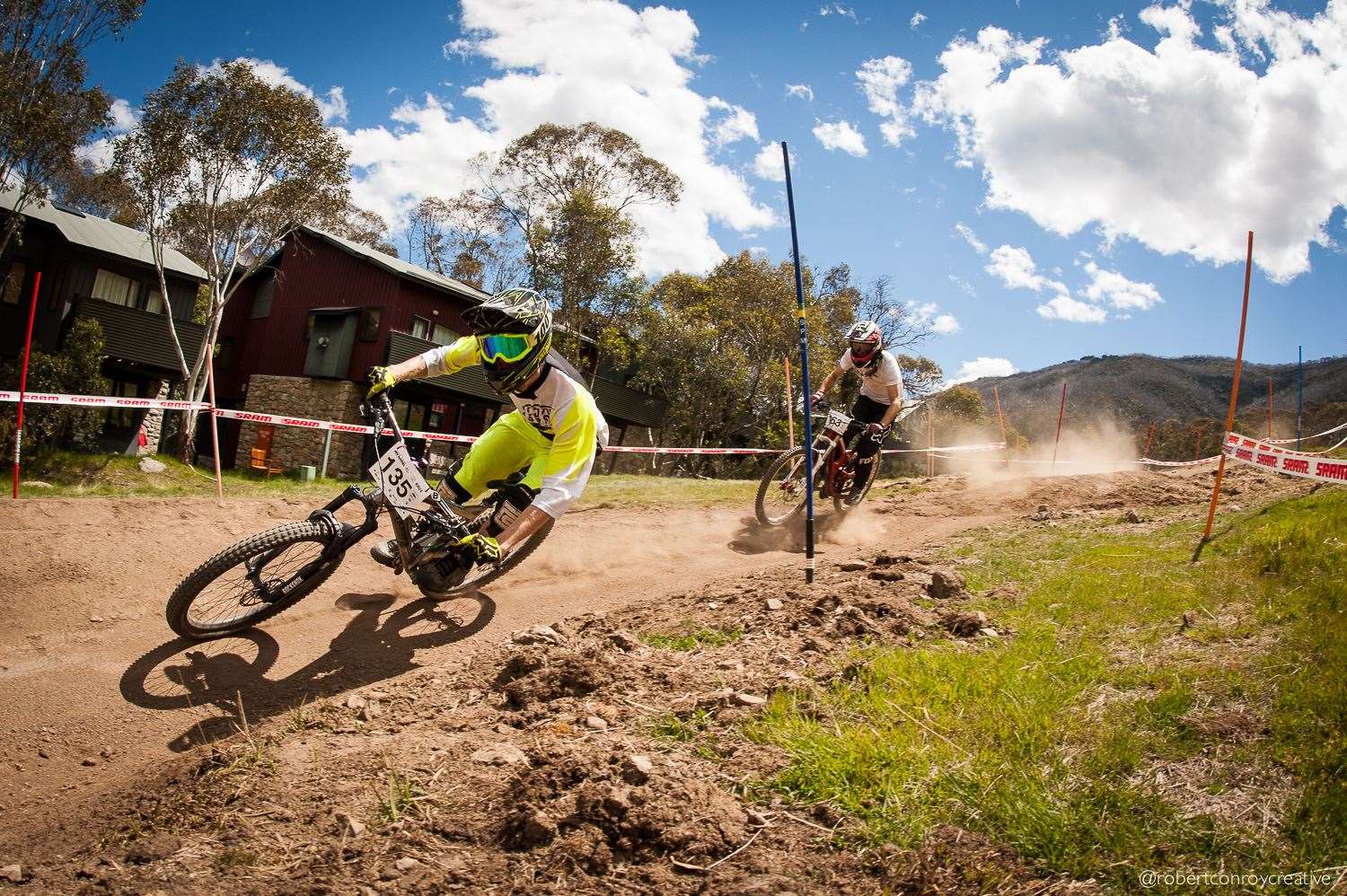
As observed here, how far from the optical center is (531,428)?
599cm

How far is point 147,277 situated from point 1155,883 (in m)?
38.8

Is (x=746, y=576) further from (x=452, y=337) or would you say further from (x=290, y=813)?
(x=452, y=337)

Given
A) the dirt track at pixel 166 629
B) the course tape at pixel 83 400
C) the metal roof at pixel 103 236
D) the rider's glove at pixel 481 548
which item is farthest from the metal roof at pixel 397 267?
the rider's glove at pixel 481 548

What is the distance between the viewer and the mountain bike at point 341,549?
4.75 meters

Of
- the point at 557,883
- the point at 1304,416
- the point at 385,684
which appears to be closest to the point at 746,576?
the point at 385,684

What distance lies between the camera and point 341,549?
4910 millimetres

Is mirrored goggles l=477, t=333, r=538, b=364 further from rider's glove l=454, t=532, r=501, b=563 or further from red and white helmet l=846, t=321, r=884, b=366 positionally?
red and white helmet l=846, t=321, r=884, b=366

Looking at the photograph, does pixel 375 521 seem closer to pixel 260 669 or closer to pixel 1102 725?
pixel 260 669

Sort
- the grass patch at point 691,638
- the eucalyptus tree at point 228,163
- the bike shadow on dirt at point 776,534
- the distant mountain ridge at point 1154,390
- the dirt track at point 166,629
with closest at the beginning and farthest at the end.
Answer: the dirt track at point 166,629
the grass patch at point 691,638
the bike shadow on dirt at point 776,534
the eucalyptus tree at point 228,163
the distant mountain ridge at point 1154,390

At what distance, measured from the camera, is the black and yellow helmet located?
510 centimetres

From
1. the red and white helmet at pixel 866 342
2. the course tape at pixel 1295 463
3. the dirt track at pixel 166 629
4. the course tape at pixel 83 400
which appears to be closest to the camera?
the dirt track at pixel 166 629

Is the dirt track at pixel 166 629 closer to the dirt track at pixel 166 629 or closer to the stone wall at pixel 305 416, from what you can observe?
the dirt track at pixel 166 629

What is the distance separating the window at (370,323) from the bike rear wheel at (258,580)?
28.0 m

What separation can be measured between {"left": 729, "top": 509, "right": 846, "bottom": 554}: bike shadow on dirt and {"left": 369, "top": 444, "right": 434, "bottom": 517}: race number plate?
4264 mm
